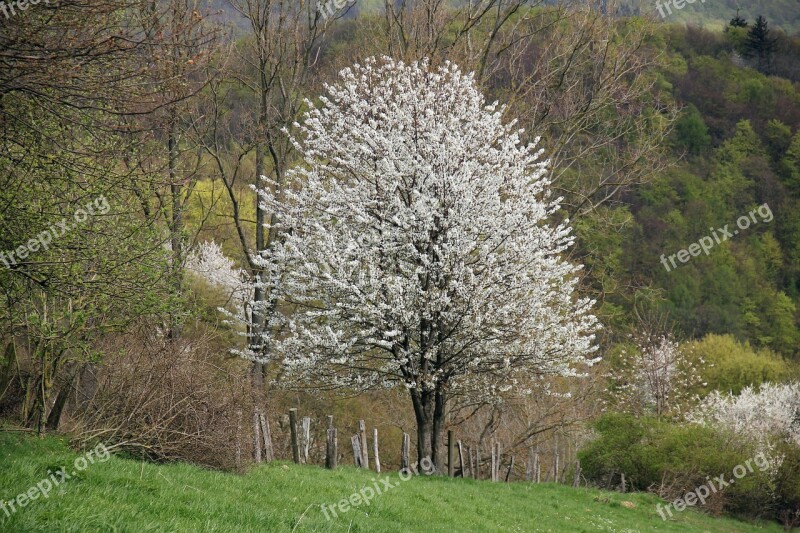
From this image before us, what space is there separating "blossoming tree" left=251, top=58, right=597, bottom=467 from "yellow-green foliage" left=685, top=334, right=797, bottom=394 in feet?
108

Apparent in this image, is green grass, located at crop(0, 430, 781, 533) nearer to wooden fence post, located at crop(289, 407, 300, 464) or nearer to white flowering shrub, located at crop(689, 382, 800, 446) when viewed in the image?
wooden fence post, located at crop(289, 407, 300, 464)

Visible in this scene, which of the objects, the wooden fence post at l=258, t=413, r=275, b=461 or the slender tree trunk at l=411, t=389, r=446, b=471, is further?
the slender tree trunk at l=411, t=389, r=446, b=471

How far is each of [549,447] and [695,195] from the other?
54157mm

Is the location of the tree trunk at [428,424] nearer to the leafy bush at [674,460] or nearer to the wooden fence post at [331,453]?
the wooden fence post at [331,453]

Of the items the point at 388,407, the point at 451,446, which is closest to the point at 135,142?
the point at 451,446

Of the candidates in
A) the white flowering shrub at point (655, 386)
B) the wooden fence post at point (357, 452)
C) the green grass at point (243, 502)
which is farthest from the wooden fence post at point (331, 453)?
the white flowering shrub at point (655, 386)

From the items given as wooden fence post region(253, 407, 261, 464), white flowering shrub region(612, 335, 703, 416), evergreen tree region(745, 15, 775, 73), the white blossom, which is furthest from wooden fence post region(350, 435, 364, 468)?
evergreen tree region(745, 15, 775, 73)

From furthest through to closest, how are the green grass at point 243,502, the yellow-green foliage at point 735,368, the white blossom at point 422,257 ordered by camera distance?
the yellow-green foliage at point 735,368, the white blossom at point 422,257, the green grass at point 243,502

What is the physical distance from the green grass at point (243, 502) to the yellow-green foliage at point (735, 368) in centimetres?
3567

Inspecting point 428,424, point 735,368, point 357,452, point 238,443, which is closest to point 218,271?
point 428,424

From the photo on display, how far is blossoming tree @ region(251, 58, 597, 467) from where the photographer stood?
49.6ft

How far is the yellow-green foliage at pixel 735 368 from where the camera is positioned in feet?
153

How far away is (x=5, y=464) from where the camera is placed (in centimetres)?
650

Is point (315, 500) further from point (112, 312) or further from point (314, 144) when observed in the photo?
point (314, 144)
